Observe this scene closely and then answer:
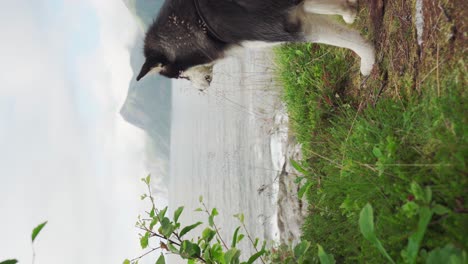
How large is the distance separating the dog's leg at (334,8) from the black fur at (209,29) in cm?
9

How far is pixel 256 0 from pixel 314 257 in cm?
113

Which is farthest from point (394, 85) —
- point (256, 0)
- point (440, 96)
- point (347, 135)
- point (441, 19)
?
point (256, 0)

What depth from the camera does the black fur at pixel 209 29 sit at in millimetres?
1899

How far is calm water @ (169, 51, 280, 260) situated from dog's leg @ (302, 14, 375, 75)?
2.47 feet

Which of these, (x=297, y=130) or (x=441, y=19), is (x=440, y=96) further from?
(x=297, y=130)

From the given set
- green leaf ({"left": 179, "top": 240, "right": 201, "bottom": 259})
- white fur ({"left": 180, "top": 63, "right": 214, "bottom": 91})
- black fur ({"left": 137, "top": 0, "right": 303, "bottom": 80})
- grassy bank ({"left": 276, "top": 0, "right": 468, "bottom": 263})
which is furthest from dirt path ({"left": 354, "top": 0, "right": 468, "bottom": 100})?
green leaf ({"left": 179, "top": 240, "right": 201, "bottom": 259})

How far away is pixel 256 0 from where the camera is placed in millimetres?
1872

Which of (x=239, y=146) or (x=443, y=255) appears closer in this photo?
(x=443, y=255)

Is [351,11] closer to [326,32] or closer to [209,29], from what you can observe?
[326,32]

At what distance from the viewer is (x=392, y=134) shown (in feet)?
4.86

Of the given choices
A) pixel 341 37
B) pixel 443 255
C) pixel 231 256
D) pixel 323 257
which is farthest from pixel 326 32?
pixel 443 255

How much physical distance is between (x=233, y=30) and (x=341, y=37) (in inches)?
21.8

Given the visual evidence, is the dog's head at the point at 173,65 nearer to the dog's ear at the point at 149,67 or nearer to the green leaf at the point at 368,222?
the dog's ear at the point at 149,67

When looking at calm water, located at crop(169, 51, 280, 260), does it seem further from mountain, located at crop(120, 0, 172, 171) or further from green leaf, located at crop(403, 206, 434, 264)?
mountain, located at crop(120, 0, 172, 171)
